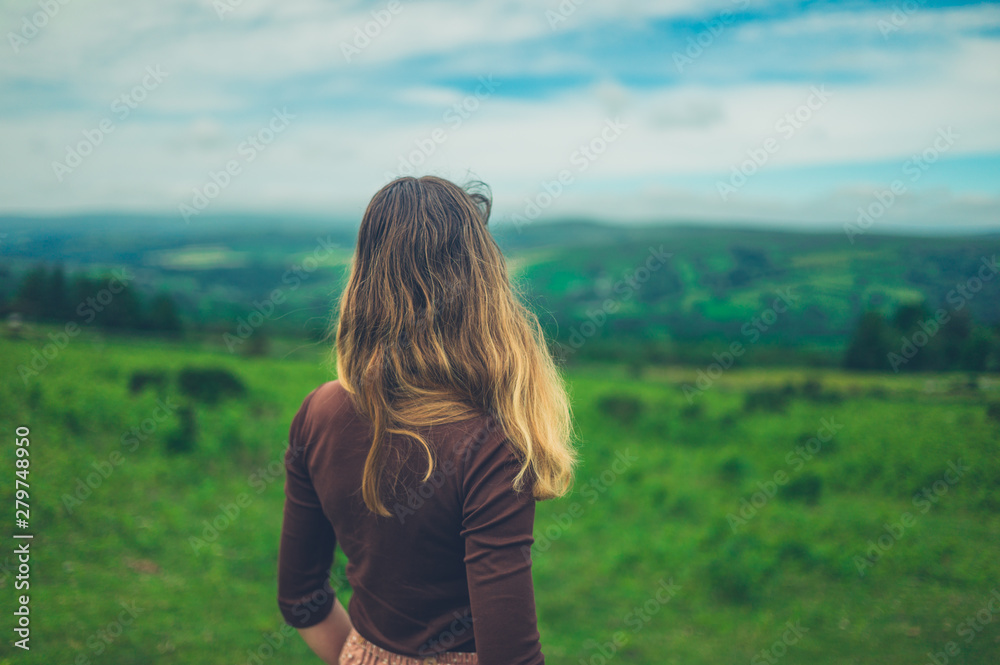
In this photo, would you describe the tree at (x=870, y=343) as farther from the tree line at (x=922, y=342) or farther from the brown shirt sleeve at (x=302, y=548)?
the brown shirt sleeve at (x=302, y=548)

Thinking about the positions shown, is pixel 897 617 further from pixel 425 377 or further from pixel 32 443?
pixel 32 443

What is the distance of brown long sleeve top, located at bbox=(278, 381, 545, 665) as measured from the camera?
4.42 feet

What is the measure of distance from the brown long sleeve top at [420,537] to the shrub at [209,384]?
33.0 ft

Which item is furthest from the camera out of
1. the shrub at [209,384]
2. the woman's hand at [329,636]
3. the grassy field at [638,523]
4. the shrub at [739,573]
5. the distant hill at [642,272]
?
the shrub at [209,384]

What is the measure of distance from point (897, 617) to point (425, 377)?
700 centimetres

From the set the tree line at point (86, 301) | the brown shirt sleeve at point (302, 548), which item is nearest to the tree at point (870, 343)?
the brown shirt sleeve at point (302, 548)

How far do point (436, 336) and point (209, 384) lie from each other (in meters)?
11.0

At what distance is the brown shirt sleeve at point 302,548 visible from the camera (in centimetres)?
178

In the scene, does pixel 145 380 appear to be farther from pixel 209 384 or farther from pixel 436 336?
pixel 436 336

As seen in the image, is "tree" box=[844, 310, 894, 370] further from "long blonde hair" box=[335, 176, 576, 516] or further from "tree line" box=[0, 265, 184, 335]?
"tree line" box=[0, 265, 184, 335]

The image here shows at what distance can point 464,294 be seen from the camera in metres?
1.62

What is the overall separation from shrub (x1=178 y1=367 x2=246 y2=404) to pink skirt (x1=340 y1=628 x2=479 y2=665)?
33.3ft

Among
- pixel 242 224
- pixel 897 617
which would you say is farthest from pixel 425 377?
pixel 242 224

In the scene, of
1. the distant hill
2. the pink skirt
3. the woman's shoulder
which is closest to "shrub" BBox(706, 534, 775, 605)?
the distant hill
